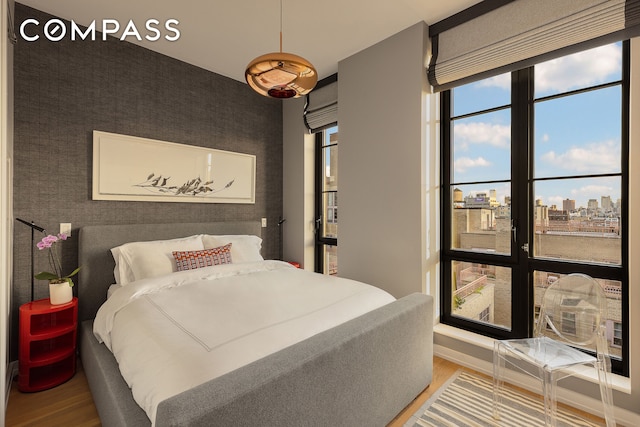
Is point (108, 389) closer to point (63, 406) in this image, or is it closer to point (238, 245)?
point (63, 406)

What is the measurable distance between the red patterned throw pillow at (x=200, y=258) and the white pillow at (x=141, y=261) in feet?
0.25

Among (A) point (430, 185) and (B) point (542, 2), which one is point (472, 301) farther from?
(B) point (542, 2)

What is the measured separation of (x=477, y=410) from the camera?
1823mm

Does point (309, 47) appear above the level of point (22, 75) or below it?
above

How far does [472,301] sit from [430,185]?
3.40 feet

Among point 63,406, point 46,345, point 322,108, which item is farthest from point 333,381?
point 322,108

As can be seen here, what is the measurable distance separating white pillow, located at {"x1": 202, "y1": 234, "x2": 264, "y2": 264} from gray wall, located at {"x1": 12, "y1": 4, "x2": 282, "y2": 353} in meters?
0.42

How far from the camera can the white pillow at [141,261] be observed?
2323 mm

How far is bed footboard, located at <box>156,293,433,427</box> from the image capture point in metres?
0.94

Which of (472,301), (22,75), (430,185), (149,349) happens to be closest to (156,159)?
(22,75)

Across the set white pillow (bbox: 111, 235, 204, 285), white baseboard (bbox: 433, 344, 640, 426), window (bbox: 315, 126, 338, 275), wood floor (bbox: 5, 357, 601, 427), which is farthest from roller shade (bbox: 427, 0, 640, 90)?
white pillow (bbox: 111, 235, 204, 285)

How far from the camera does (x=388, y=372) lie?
1.61m

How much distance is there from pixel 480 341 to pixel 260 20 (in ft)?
10.0

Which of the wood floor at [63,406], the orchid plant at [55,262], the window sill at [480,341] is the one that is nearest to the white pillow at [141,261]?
the orchid plant at [55,262]
